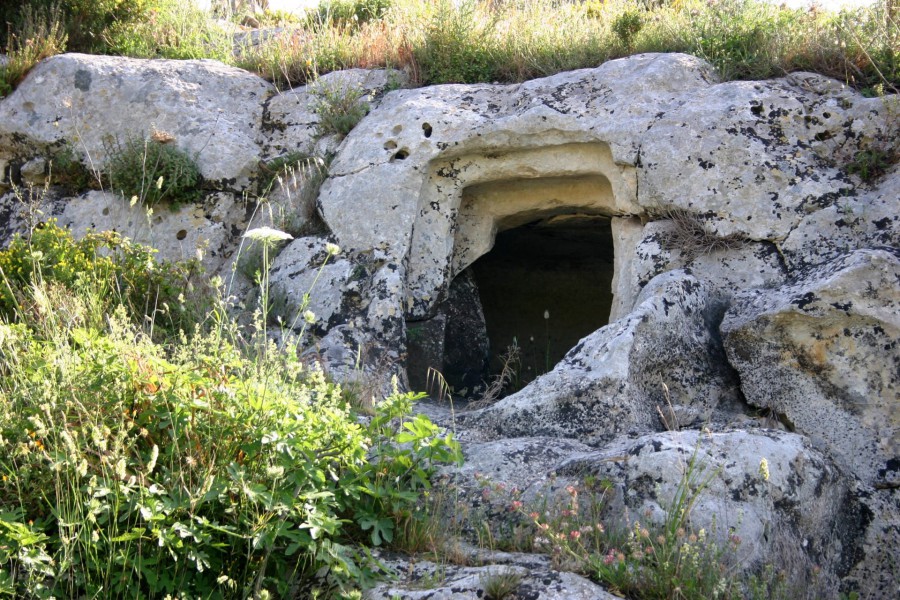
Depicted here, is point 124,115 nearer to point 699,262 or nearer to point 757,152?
point 699,262

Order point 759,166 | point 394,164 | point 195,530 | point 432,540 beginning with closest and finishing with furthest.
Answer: point 195,530
point 432,540
point 759,166
point 394,164

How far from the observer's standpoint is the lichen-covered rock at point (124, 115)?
301 inches

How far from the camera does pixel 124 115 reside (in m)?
7.80

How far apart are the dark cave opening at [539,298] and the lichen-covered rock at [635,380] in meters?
4.55

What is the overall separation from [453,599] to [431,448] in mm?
718

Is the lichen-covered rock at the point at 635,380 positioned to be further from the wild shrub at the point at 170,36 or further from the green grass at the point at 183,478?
the wild shrub at the point at 170,36

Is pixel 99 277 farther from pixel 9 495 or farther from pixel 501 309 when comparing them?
pixel 501 309

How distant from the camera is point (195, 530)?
335cm

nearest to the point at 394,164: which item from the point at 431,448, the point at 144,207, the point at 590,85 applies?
the point at 590,85

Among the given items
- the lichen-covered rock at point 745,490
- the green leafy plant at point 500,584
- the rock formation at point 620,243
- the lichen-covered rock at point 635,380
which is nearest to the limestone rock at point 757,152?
the rock formation at point 620,243

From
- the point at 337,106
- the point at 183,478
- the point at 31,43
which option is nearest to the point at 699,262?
the point at 337,106

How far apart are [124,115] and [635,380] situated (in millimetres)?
4918

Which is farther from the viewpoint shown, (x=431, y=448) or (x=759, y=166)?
(x=759, y=166)

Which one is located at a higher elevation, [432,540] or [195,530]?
[195,530]
